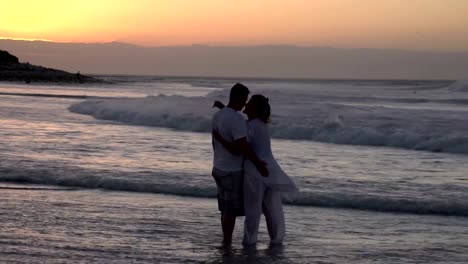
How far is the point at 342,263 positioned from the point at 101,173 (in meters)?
6.22

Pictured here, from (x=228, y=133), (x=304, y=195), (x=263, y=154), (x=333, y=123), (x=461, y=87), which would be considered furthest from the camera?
(x=461, y=87)

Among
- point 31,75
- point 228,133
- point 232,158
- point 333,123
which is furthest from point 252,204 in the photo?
point 31,75

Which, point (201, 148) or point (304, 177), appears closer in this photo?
point (304, 177)

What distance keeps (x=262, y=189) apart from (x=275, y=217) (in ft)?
1.06

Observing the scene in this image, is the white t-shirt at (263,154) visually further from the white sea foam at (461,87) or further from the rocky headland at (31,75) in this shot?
the rocky headland at (31,75)

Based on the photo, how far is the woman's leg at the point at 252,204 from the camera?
320 inches

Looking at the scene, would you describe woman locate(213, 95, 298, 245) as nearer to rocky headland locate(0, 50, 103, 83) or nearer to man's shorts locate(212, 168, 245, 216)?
man's shorts locate(212, 168, 245, 216)

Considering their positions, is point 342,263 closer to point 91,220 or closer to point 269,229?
point 269,229

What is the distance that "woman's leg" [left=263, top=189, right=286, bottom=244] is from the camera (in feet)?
27.0

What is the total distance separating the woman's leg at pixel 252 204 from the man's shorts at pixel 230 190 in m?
0.07

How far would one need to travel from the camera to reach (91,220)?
922cm

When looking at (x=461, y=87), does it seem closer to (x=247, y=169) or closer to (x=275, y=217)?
(x=275, y=217)

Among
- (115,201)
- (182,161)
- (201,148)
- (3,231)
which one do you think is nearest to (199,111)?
(201,148)

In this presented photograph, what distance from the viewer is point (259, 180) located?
8.12 meters
